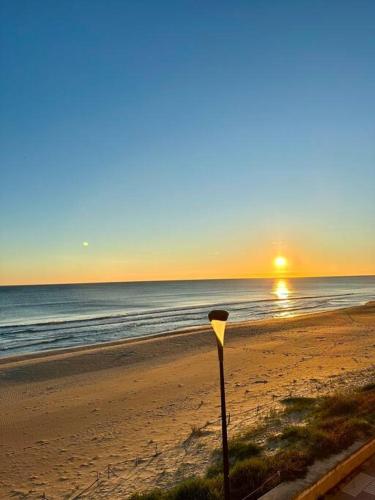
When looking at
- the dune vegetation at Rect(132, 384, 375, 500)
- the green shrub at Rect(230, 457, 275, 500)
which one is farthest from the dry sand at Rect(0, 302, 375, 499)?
the green shrub at Rect(230, 457, 275, 500)

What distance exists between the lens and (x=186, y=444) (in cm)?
779

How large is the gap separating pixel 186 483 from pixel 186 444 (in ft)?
8.19

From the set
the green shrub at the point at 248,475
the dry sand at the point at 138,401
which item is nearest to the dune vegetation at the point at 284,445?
the green shrub at the point at 248,475

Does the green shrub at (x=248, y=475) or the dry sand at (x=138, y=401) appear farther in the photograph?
the dry sand at (x=138, y=401)

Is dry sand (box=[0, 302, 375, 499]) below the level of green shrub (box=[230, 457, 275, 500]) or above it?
below

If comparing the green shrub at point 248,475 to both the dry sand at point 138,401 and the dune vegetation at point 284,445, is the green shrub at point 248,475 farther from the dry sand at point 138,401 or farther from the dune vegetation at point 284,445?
the dry sand at point 138,401

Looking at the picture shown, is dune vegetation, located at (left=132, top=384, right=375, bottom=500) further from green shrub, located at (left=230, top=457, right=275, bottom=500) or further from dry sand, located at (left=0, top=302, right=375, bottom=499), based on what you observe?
dry sand, located at (left=0, top=302, right=375, bottom=499)

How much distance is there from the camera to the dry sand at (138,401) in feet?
23.5

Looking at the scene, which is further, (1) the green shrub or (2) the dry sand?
(2) the dry sand

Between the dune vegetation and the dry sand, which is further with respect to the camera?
the dry sand

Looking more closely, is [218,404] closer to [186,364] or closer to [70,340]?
[186,364]

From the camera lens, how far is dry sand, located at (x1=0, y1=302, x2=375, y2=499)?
282 inches

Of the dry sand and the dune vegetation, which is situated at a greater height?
the dune vegetation

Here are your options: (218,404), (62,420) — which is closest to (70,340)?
(62,420)
